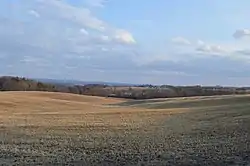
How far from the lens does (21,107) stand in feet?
174

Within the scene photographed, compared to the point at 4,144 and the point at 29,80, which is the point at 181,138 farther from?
the point at 29,80

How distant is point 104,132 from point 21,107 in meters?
30.6

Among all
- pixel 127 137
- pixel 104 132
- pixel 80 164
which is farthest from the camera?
pixel 104 132

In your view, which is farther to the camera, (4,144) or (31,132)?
(31,132)

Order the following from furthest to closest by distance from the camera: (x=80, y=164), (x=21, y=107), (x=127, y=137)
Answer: (x=21, y=107), (x=127, y=137), (x=80, y=164)

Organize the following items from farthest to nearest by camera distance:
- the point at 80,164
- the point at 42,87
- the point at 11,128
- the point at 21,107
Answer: the point at 42,87, the point at 21,107, the point at 11,128, the point at 80,164

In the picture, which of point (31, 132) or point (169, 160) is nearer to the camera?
point (169, 160)

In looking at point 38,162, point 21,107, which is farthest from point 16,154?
point 21,107

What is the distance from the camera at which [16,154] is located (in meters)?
17.1

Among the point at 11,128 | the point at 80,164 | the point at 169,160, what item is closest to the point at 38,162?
the point at 80,164

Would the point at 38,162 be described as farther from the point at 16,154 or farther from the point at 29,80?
the point at 29,80

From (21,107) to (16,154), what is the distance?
121 feet

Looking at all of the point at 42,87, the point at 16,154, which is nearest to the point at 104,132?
the point at 16,154

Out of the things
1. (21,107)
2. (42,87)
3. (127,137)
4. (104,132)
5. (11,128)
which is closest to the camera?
→ (127,137)
